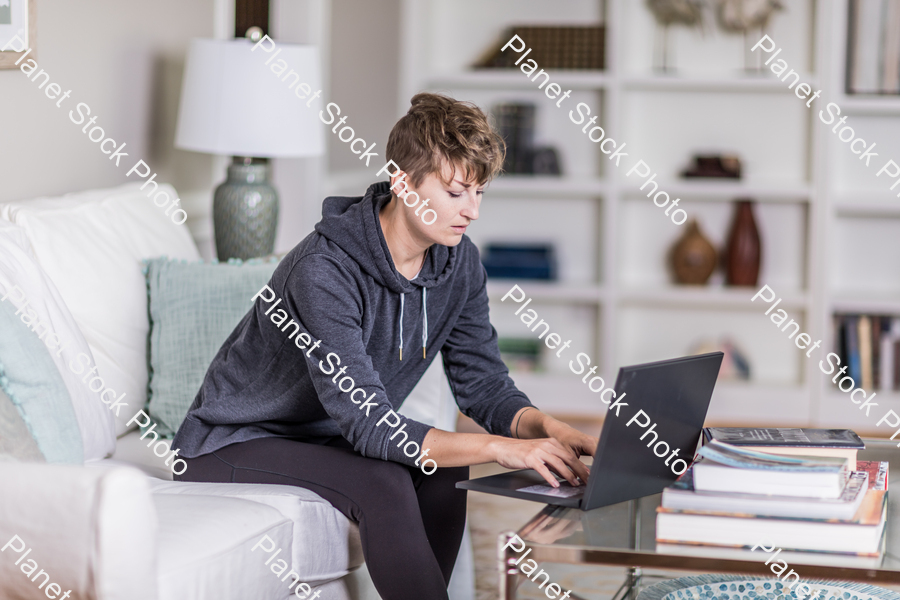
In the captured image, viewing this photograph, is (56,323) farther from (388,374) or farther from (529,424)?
(529,424)

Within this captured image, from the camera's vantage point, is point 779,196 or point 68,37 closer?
point 68,37

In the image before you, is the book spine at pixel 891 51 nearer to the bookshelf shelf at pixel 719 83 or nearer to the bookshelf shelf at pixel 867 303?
the bookshelf shelf at pixel 719 83

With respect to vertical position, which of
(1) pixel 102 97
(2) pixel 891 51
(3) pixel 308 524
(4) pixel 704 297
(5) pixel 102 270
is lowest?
(3) pixel 308 524

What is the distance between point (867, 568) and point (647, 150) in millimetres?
2867

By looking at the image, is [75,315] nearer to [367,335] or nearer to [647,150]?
[367,335]

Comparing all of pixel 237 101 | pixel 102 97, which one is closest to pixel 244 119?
pixel 237 101

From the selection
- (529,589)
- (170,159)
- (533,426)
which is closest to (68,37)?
(170,159)

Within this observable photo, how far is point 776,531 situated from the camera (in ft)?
3.73

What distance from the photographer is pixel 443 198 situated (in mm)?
1557

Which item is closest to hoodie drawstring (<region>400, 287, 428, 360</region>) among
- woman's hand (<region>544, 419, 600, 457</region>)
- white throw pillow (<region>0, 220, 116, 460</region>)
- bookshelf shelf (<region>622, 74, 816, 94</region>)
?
woman's hand (<region>544, 419, 600, 457</region>)

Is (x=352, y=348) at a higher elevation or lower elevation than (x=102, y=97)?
lower

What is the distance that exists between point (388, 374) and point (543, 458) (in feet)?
1.54

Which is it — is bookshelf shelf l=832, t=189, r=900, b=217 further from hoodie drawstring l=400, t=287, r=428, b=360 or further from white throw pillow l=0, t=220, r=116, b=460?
white throw pillow l=0, t=220, r=116, b=460

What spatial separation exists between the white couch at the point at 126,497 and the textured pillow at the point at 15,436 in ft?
0.35
